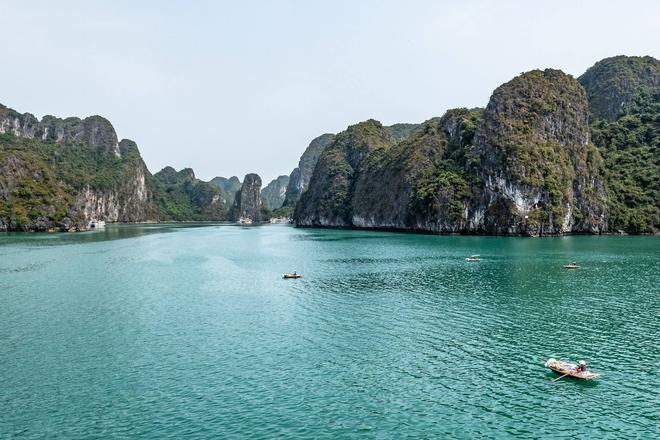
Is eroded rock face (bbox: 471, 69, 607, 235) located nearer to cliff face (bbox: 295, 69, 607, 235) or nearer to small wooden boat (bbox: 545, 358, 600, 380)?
cliff face (bbox: 295, 69, 607, 235)

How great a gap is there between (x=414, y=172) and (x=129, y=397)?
511 ft

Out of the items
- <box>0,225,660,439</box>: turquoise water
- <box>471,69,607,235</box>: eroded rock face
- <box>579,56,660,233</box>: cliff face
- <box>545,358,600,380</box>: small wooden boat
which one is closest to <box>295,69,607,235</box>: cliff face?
<box>471,69,607,235</box>: eroded rock face

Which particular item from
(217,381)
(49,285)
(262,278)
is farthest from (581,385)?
(49,285)

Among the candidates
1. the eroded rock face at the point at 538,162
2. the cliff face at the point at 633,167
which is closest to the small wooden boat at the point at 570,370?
the eroded rock face at the point at 538,162

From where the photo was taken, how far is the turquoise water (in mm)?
23344

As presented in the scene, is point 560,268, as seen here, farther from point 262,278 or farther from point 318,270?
point 262,278

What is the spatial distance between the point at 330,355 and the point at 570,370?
15.1m

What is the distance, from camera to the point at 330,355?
33094 mm

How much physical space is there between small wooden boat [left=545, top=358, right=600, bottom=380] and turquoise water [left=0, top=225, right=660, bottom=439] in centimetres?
60

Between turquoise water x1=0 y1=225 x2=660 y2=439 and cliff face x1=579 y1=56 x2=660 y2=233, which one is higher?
cliff face x1=579 y1=56 x2=660 y2=233

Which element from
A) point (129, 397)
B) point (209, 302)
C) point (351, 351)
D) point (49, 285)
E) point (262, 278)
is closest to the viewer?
point (129, 397)

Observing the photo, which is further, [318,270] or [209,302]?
[318,270]

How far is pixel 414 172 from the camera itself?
174 meters

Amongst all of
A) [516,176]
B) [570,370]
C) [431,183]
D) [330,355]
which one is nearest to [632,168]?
[516,176]
